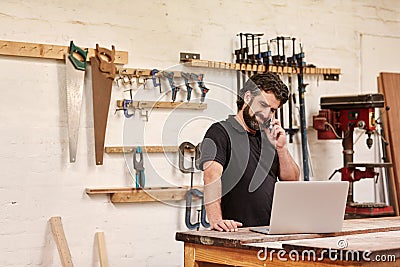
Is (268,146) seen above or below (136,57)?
below

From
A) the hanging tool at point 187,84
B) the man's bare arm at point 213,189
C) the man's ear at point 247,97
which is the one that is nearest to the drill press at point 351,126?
the hanging tool at point 187,84

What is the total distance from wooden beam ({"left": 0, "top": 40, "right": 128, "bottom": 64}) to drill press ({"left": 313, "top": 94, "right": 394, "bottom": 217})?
6.10 ft

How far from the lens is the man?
12.4 feet

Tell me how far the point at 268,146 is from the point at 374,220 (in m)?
0.66

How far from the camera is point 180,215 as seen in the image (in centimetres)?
516

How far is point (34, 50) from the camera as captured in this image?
4570 millimetres

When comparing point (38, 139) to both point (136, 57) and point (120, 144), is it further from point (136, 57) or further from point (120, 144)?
point (136, 57)

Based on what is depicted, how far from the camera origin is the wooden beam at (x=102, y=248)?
473 cm

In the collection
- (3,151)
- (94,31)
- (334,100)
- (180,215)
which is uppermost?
(94,31)

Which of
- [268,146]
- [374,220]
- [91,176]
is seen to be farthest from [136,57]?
[374,220]

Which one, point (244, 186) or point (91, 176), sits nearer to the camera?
point (244, 186)

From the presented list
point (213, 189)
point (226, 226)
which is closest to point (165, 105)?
point (213, 189)

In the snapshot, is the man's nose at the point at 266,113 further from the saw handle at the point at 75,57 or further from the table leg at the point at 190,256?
the saw handle at the point at 75,57

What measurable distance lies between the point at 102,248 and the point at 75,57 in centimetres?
122
